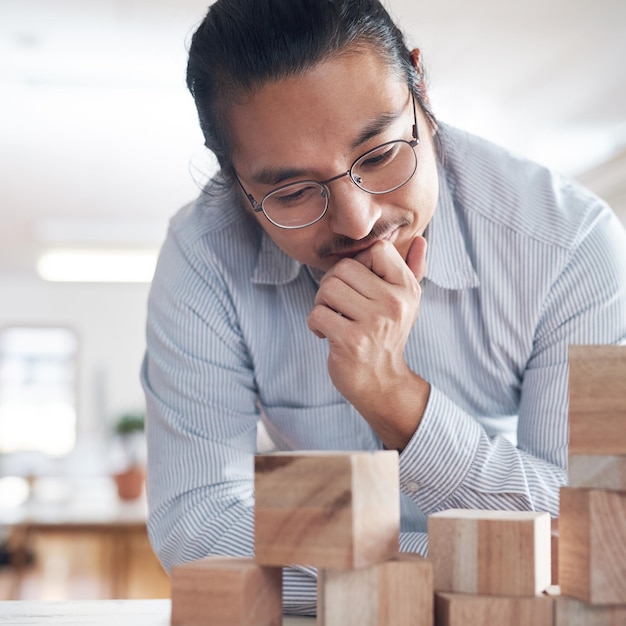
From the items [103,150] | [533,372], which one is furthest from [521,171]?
[103,150]

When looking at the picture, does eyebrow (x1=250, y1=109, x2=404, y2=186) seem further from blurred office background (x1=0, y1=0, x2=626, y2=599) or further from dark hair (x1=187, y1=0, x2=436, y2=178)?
blurred office background (x1=0, y1=0, x2=626, y2=599)

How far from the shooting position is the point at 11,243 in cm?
957

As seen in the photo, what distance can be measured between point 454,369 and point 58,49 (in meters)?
3.58

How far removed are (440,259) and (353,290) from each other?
31 centimetres

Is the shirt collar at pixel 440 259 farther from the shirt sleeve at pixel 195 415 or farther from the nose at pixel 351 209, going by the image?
the nose at pixel 351 209

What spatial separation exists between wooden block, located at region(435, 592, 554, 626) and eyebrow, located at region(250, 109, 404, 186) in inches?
24.7

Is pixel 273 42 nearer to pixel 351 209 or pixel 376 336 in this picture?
pixel 351 209

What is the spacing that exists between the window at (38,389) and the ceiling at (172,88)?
4807 mm

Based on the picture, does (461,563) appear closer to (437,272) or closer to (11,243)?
(437,272)

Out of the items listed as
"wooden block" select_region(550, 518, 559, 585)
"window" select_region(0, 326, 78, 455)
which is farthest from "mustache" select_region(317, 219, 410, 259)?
"window" select_region(0, 326, 78, 455)

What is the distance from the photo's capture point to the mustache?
1236 mm

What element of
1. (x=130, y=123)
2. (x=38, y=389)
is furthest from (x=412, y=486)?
(x=38, y=389)

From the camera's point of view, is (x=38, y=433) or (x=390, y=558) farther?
(x=38, y=433)

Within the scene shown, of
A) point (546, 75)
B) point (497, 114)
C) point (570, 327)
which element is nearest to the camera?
point (570, 327)
